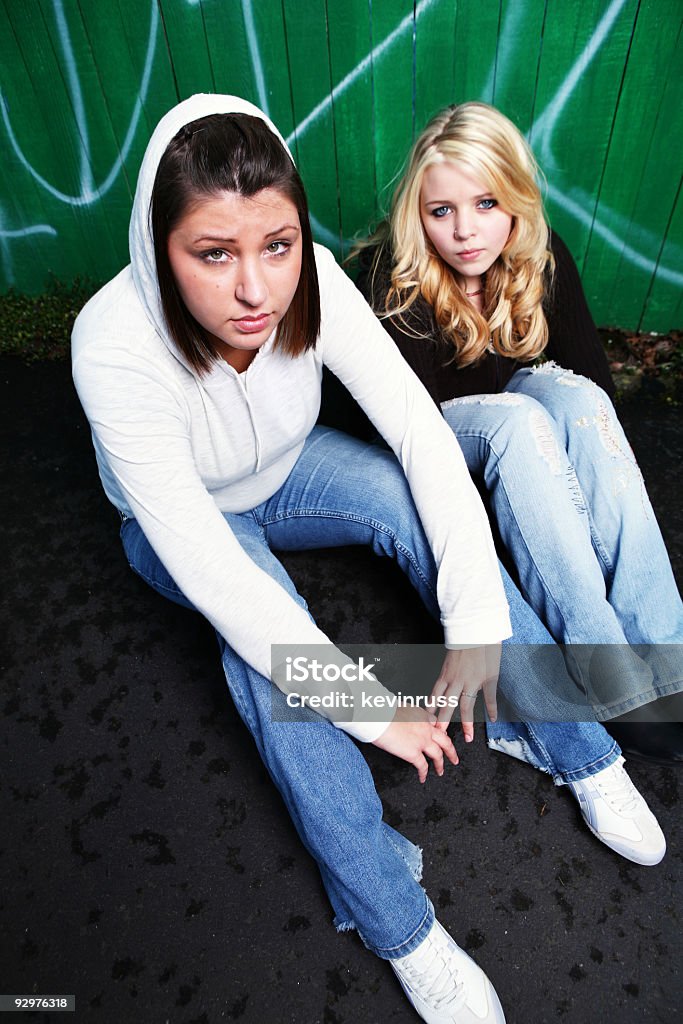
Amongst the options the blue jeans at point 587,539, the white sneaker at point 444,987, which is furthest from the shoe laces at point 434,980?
the blue jeans at point 587,539

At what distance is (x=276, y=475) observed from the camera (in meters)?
1.76

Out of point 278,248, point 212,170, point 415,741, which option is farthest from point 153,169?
point 415,741

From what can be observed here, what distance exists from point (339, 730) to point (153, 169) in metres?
1.05

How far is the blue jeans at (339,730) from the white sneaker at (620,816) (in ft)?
0.15

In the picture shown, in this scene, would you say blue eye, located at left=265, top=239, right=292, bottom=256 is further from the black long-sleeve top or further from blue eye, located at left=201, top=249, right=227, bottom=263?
the black long-sleeve top

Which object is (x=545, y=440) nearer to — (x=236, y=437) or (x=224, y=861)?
(x=236, y=437)

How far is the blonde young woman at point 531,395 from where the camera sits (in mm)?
1556

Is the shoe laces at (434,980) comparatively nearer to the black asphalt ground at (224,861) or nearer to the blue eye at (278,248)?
the black asphalt ground at (224,861)

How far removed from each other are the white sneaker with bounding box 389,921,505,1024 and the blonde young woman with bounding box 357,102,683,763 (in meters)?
0.58

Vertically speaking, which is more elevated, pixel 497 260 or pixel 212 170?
pixel 212 170

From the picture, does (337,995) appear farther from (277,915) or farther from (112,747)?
(112,747)

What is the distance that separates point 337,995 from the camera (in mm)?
1385

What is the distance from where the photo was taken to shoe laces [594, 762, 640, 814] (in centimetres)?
153

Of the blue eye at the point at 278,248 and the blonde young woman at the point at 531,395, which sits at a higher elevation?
the blue eye at the point at 278,248
